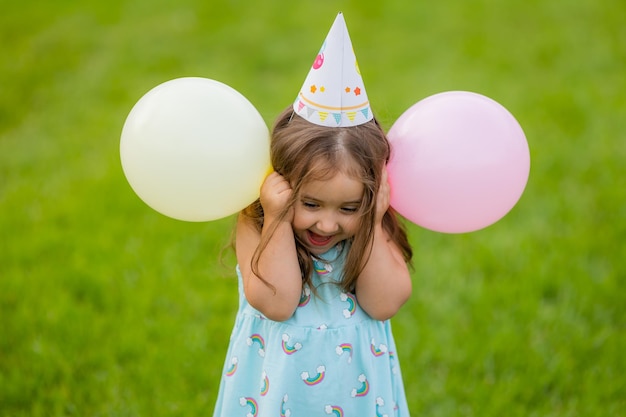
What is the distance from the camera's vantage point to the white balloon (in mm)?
1682

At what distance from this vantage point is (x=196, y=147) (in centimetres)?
168

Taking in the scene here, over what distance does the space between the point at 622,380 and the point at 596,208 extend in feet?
4.64

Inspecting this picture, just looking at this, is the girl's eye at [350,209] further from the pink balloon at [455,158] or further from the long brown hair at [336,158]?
the pink balloon at [455,158]

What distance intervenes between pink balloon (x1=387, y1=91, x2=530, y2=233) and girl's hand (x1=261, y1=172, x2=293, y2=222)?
0.30 metres

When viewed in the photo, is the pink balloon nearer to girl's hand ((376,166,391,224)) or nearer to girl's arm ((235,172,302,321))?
girl's hand ((376,166,391,224))

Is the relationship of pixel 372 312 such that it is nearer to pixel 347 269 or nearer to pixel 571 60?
pixel 347 269

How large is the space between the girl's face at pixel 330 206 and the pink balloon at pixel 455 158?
0.58 ft

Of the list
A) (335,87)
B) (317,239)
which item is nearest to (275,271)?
(317,239)

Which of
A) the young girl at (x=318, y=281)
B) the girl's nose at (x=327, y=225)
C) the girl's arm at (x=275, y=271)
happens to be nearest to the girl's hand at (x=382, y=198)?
the young girl at (x=318, y=281)

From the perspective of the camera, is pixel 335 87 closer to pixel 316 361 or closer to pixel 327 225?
pixel 327 225

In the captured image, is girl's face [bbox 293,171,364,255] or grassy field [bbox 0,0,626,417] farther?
grassy field [bbox 0,0,626,417]

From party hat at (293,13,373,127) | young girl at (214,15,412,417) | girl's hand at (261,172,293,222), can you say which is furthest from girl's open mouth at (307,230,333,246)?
party hat at (293,13,373,127)

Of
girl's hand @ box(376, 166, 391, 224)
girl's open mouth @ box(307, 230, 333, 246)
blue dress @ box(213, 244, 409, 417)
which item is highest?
girl's hand @ box(376, 166, 391, 224)

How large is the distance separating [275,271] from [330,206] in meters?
0.21
